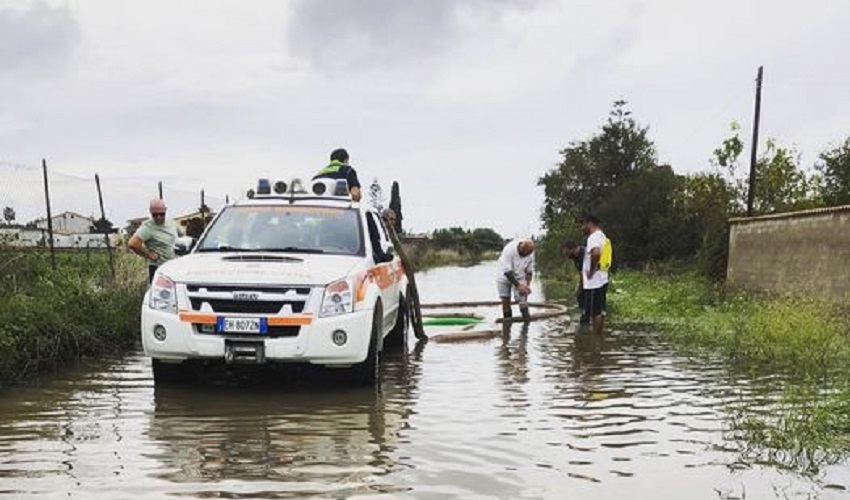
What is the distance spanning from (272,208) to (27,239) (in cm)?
445

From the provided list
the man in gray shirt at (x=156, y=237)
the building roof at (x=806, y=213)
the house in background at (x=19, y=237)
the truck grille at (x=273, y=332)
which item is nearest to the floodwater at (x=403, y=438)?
the truck grille at (x=273, y=332)

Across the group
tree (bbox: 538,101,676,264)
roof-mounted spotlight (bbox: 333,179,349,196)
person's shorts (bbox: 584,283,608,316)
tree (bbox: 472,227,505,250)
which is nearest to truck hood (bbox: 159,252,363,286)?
roof-mounted spotlight (bbox: 333,179,349,196)

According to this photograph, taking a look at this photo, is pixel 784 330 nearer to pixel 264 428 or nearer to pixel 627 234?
pixel 264 428

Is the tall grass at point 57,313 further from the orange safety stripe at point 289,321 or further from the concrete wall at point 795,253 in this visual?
the concrete wall at point 795,253

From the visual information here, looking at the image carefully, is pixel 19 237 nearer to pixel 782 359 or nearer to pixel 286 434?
pixel 286 434

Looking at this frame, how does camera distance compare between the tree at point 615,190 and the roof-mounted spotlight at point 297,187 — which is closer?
the roof-mounted spotlight at point 297,187

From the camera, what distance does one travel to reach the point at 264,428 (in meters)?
6.45

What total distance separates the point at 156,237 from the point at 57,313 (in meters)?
2.00

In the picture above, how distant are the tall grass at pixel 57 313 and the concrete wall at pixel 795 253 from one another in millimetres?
11613

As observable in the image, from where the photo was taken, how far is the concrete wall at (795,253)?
1639 cm

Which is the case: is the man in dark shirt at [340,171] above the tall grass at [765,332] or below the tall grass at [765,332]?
→ above

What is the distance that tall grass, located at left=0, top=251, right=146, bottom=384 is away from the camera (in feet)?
28.3

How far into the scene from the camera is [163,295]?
310 inches

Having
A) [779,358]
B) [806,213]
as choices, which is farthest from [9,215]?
[806,213]
